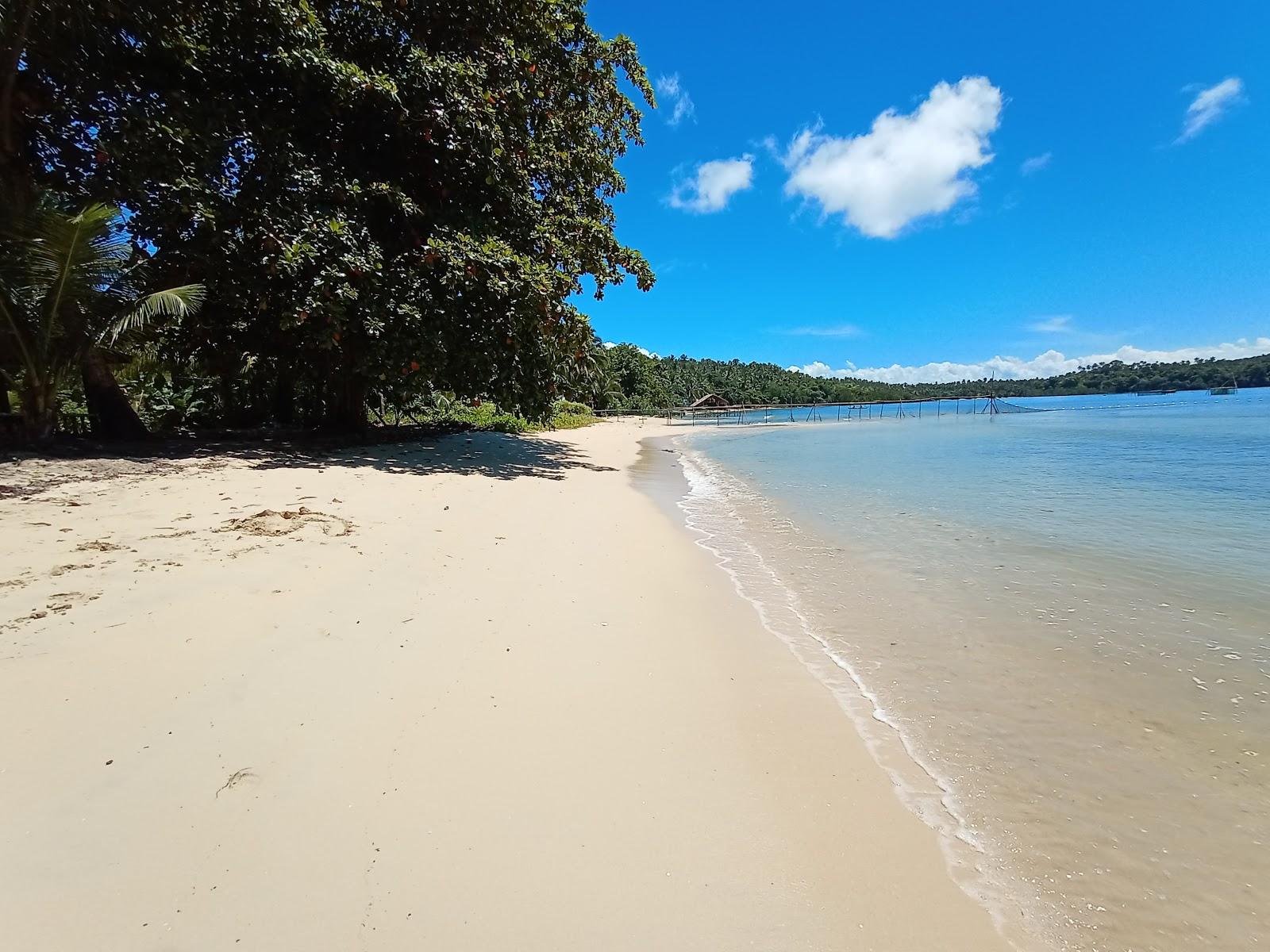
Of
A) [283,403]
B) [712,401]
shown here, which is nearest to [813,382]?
[712,401]

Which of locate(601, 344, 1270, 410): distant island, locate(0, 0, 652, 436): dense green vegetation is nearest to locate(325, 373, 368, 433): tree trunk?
locate(0, 0, 652, 436): dense green vegetation

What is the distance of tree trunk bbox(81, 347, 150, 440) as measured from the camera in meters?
9.95

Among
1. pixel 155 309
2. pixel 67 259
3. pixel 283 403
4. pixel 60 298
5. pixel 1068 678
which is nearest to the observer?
pixel 1068 678

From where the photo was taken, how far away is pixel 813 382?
135625 mm

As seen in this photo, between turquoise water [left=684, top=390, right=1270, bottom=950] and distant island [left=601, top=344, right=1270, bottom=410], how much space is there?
53.2 metres

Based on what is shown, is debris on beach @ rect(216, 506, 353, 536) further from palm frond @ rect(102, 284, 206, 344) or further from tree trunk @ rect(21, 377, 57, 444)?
tree trunk @ rect(21, 377, 57, 444)

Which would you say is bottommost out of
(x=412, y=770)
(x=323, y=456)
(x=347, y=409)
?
(x=412, y=770)

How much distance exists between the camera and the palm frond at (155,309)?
880 cm

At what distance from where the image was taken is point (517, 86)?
460 inches

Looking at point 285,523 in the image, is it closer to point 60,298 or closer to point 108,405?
point 60,298

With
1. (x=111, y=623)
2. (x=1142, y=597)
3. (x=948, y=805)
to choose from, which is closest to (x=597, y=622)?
(x=948, y=805)

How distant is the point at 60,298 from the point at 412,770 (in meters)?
10.5

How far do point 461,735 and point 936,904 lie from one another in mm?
2030

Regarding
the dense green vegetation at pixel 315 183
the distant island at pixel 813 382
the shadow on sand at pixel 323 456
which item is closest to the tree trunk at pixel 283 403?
the dense green vegetation at pixel 315 183
